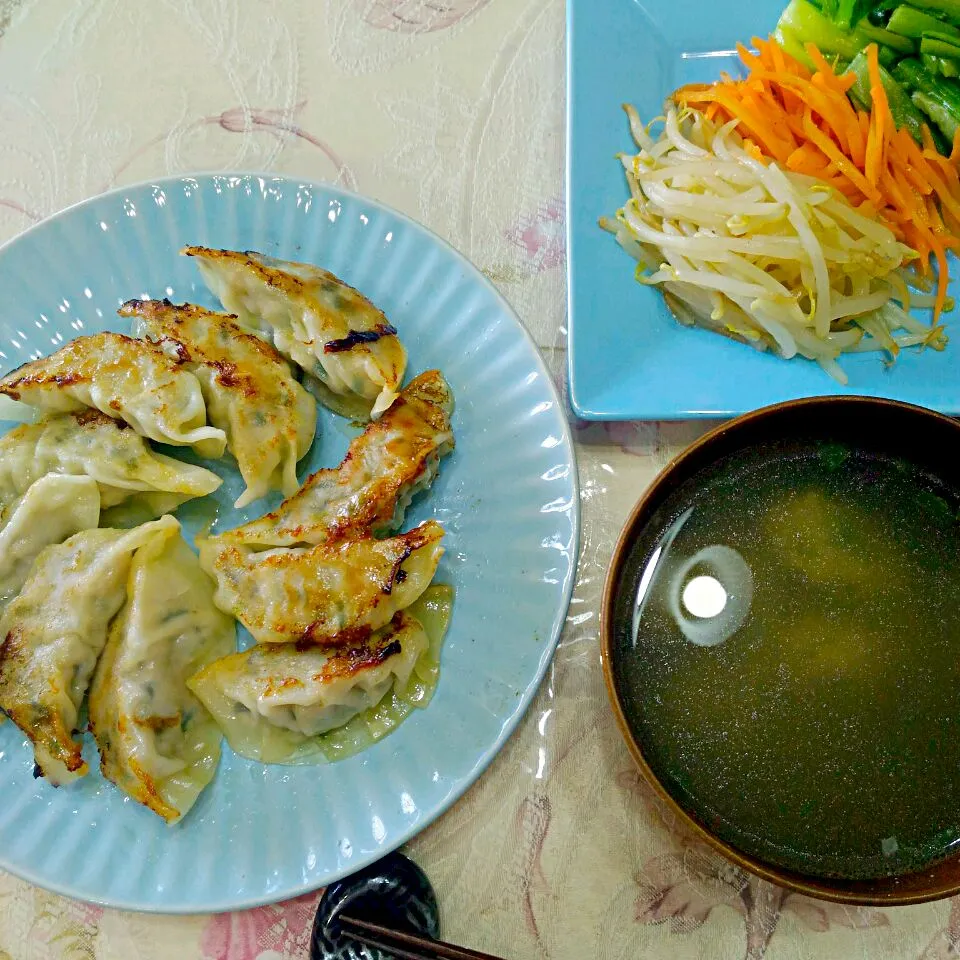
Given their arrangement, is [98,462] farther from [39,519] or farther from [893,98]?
[893,98]

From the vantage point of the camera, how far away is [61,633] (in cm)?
165

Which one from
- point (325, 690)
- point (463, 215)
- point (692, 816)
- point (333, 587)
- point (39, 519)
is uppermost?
point (463, 215)

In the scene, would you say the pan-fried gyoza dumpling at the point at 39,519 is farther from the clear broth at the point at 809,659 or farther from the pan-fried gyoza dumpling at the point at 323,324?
the clear broth at the point at 809,659

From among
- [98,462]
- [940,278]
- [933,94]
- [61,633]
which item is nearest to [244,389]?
[98,462]

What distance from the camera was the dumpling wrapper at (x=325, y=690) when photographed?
62.4 inches

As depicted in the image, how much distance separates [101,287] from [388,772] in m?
1.26

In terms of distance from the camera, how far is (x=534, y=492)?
168 centimetres

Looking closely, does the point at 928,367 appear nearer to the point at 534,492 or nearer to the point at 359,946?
the point at 534,492

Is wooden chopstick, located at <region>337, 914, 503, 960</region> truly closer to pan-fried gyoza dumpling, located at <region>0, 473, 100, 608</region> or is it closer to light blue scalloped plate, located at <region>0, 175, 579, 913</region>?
light blue scalloped plate, located at <region>0, 175, 579, 913</region>

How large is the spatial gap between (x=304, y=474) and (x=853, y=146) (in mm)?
1429

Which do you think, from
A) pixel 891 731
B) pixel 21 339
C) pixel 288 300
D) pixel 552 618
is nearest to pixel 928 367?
pixel 891 731

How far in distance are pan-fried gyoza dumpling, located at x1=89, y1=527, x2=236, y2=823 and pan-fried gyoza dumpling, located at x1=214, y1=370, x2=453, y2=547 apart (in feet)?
0.50

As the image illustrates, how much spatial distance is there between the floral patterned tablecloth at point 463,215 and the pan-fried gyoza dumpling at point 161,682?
303 mm

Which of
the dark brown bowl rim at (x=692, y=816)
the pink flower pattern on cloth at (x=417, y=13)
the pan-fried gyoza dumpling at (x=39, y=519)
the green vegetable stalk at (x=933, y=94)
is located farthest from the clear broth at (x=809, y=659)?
the pink flower pattern on cloth at (x=417, y=13)
